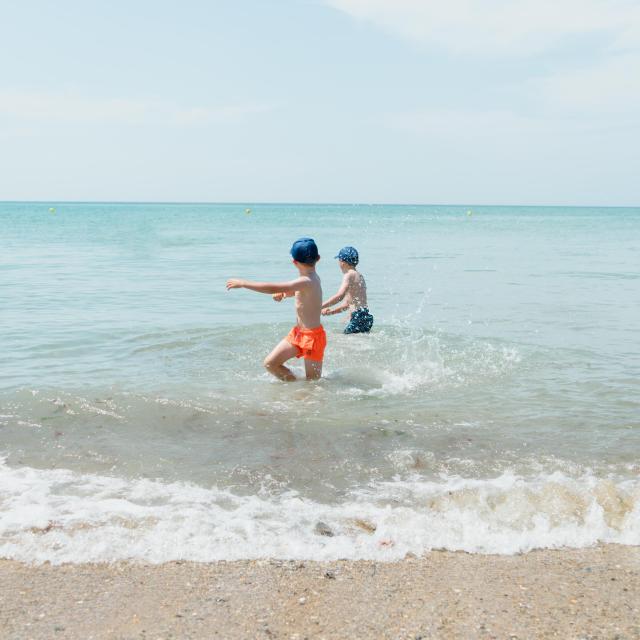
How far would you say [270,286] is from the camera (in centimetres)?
723

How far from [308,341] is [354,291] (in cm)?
290

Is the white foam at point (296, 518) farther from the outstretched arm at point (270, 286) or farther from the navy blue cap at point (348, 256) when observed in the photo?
the navy blue cap at point (348, 256)

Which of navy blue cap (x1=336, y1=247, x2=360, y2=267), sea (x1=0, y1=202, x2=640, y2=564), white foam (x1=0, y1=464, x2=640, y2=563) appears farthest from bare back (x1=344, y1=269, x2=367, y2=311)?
white foam (x1=0, y1=464, x2=640, y2=563)

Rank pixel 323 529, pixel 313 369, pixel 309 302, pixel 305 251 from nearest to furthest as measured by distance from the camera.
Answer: pixel 323 529, pixel 305 251, pixel 309 302, pixel 313 369

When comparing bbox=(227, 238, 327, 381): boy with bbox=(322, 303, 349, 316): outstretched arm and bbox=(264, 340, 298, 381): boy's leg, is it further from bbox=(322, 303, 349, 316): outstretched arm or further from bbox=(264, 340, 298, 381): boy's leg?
bbox=(322, 303, 349, 316): outstretched arm

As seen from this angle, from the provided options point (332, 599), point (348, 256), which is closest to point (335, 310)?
point (348, 256)

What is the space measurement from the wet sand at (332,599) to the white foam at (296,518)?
158 mm

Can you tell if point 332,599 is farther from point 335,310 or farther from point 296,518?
point 335,310

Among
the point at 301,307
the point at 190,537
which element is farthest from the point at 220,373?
the point at 190,537

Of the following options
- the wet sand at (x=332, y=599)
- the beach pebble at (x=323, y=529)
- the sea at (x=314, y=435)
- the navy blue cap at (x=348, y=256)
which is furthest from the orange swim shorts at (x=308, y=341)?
the wet sand at (x=332, y=599)

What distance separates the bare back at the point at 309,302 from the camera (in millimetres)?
8023

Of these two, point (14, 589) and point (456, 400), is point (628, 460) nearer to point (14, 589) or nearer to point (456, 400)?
point (456, 400)

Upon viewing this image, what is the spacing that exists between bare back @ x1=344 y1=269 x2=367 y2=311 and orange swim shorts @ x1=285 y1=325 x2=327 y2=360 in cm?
268

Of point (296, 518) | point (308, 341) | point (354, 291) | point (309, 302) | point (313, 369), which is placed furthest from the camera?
point (354, 291)
